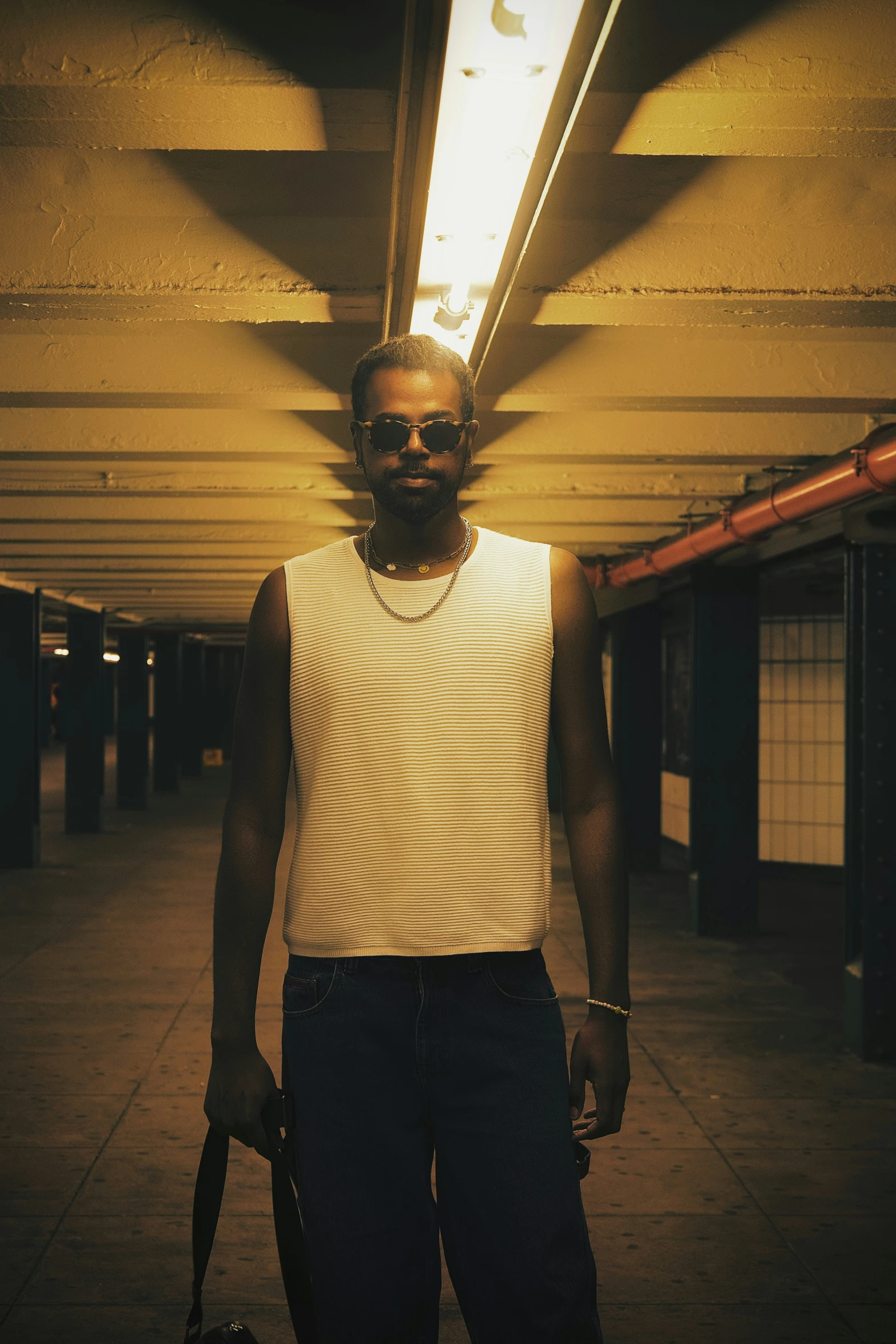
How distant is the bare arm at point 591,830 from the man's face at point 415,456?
0.76 ft

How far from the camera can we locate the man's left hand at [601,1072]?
72.1 inches

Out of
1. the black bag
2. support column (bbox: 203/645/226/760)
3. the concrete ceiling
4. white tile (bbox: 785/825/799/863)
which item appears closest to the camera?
the black bag

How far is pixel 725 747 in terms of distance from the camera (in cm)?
873

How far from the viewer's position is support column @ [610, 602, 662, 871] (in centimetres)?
1205

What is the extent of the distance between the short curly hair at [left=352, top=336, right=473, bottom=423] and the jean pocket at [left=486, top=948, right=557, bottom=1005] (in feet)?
2.86

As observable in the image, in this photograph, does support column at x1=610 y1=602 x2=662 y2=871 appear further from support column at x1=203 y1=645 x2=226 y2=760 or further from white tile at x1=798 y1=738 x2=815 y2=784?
support column at x1=203 y1=645 x2=226 y2=760

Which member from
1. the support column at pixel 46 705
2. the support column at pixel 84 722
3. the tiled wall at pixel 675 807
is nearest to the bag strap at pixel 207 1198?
the tiled wall at pixel 675 807

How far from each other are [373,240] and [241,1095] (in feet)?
7.42

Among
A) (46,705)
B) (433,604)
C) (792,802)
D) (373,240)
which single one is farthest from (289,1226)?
(46,705)

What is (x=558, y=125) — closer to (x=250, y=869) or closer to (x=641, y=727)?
(x=250, y=869)

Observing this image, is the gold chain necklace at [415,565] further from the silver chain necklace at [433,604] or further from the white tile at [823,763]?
the white tile at [823,763]

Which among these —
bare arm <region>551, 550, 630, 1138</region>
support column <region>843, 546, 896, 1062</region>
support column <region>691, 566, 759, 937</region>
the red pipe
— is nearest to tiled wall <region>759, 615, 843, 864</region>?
support column <region>691, 566, 759, 937</region>

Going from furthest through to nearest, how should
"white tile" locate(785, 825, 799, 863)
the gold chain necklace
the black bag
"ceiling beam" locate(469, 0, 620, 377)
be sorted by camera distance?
1. "white tile" locate(785, 825, 799, 863)
2. the gold chain necklace
3. the black bag
4. "ceiling beam" locate(469, 0, 620, 377)

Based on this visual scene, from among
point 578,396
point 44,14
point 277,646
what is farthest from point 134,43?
point 578,396
